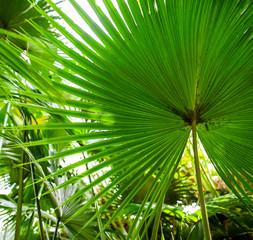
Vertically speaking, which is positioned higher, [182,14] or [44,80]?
[182,14]

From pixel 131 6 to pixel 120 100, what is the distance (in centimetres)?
24

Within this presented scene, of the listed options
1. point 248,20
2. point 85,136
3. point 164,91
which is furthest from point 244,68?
point 85,136

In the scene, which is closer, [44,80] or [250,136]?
[44,80]

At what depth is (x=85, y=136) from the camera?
0.70m

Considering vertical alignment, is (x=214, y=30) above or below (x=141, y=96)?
above

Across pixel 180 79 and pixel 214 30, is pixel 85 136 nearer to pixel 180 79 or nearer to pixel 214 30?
pixel 180 79

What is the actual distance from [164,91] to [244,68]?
0.74 feet

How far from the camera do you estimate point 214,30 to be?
0.66m

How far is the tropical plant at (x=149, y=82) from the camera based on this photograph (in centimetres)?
64

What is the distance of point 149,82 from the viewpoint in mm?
726

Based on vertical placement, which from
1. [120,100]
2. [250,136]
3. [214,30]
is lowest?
[250,136]

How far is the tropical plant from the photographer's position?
0.64m

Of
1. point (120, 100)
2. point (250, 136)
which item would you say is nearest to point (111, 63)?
point (120, 100)

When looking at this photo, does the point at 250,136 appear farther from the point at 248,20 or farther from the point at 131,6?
the point at 131,6
